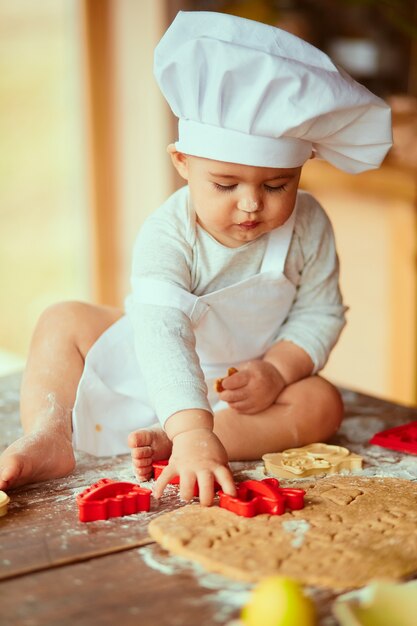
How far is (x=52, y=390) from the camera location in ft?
3.92

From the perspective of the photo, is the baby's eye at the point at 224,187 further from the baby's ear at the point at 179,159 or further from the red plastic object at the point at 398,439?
the red plastic object at the point at 398,439

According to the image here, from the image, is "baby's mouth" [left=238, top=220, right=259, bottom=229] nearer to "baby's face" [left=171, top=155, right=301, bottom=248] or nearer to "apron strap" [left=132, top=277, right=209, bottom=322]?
"baby's face" [left=171, top=155, right=301, bottom=248]

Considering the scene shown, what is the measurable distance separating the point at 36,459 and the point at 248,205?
393 millimetres

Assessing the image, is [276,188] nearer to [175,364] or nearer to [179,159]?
[179,159]

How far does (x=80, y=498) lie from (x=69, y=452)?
166 millimetres

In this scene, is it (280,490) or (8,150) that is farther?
(8,150)

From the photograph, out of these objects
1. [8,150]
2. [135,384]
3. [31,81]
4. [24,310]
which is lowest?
[24,310]

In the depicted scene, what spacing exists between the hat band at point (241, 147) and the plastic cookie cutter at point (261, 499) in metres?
0.37

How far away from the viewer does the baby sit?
1021 millimetres

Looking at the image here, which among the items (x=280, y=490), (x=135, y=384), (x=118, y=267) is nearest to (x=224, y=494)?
(x=280, y=490)

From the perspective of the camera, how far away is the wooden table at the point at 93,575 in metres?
0.74

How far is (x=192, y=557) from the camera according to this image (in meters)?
0.83

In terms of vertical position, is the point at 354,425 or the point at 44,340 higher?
the point at 44,340

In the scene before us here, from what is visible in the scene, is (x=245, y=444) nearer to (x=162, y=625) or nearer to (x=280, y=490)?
(x=280, y=490)
